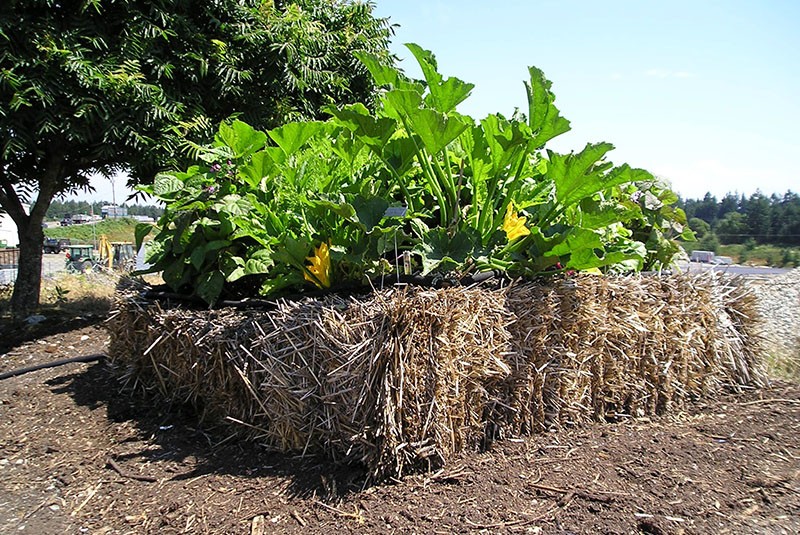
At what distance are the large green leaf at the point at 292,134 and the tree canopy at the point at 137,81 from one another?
3.20ft

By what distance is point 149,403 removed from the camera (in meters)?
2.57

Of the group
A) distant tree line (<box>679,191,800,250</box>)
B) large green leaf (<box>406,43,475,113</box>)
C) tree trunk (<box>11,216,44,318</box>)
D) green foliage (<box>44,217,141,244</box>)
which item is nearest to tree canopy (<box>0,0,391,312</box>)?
tree trunk (<box>11,216,44,318</box>)

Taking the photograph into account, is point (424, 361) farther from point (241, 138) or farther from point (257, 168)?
point (241, 138)

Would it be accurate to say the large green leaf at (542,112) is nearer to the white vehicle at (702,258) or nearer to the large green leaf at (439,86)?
the large green leaf at (439,86)

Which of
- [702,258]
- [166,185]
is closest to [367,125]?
[166,185]

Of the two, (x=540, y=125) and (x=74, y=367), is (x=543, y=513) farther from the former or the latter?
(x=74, y=367)

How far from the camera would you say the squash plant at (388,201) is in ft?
6.59

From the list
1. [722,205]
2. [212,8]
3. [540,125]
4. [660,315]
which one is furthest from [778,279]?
[722,205]

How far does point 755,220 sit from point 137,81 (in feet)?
71.6

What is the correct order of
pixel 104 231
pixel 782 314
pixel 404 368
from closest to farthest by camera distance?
pixel 404 368
pixel 782 314
pixel 104 231

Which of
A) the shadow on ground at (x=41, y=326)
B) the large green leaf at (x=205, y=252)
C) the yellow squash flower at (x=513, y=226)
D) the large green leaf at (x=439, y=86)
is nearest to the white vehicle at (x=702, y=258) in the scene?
the yellow squash flower at (x=513, y=226)

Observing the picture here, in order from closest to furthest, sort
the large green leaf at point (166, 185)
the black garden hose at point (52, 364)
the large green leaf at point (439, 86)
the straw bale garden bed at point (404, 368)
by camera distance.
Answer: the straw bale garden bed at point (404, 368) → the large green leaf at point (439, 86) → the large green leaf at point (166, 185) → the black garden hose at point (52, 364)

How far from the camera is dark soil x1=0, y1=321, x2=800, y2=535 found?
5.13ft

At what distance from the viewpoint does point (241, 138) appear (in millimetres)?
2424
